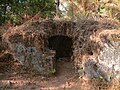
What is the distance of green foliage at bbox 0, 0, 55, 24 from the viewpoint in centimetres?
1430

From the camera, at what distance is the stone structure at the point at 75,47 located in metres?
9.43

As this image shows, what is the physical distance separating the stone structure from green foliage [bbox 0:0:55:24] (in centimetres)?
274

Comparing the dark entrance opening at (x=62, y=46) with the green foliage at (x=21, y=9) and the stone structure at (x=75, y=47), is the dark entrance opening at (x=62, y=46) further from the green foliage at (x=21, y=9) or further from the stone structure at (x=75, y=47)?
the green foliage at (x=21, y=9)

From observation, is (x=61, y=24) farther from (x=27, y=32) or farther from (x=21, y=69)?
(x=21, y=69)

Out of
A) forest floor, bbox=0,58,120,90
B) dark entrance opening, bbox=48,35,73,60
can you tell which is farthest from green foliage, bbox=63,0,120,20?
forest floor, bbox=0,58,120,90

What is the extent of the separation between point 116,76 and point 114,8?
6.57 m

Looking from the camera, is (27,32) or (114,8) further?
(114,8)

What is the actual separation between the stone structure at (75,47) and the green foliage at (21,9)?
2.74 m

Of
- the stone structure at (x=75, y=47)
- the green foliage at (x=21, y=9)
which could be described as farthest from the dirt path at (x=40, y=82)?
the green foliage at (x=21, y=9)

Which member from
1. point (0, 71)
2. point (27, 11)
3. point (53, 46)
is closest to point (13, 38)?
point (0, 71)

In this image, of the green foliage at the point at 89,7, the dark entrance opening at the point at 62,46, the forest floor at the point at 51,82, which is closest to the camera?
the forest floor at the point at 51,82

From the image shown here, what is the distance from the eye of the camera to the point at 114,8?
15039mm

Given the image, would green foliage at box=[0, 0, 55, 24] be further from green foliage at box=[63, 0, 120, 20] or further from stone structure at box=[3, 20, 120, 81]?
stone structure at box=[3, 20, 120, 81]

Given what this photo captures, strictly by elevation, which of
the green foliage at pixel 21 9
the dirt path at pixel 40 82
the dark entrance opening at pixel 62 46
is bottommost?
the dirt path at pixel 40 82
